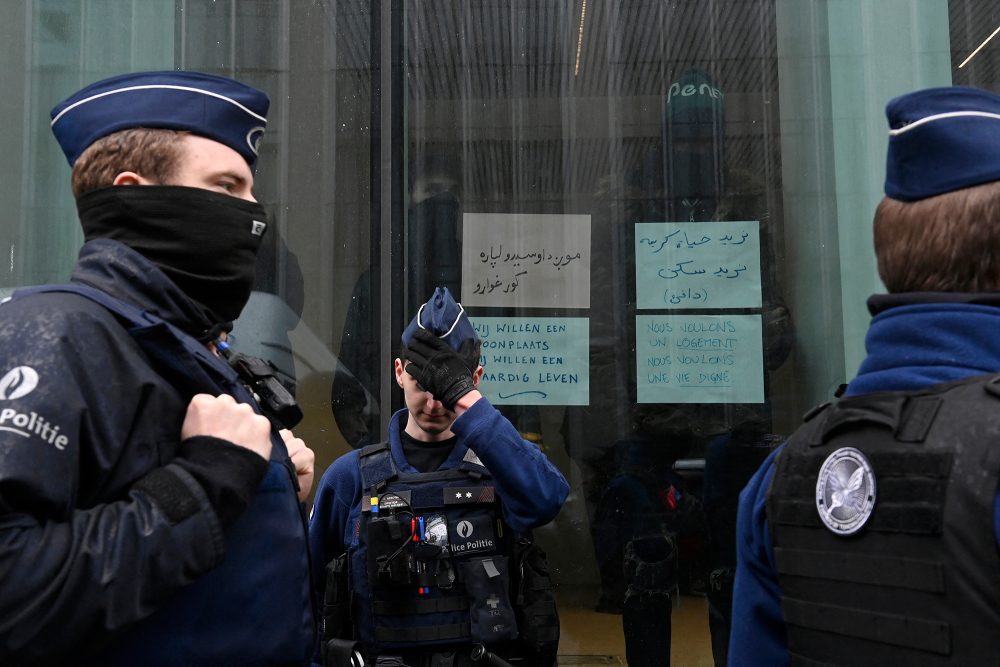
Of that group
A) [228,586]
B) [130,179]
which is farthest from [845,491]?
[130,179]

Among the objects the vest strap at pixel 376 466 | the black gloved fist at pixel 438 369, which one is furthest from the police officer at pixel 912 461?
the vest strap at pixel 376 466

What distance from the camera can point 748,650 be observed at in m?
1.87

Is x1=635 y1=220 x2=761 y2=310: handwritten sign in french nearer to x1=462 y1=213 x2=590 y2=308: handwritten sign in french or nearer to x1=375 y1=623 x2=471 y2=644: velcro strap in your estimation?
x1=462 y1=213 x2=590 y2=308: handwritten sign in french

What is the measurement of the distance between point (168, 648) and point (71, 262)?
144 inches

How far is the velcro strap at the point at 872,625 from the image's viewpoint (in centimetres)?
147

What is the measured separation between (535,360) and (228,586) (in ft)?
10.5

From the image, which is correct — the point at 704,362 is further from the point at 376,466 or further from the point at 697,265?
the point at 376,466

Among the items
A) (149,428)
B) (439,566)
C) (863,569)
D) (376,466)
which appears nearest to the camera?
(149,428)

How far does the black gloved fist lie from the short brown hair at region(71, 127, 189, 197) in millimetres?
1694

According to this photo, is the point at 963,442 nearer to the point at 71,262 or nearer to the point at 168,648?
the point at 168,648

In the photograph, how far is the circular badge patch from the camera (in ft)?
5.24

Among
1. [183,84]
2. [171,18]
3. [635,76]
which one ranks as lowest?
[183,84]

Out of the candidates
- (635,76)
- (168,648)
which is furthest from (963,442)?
(635,76)

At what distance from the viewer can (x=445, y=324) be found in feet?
11.4
